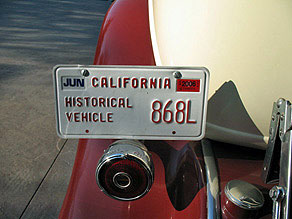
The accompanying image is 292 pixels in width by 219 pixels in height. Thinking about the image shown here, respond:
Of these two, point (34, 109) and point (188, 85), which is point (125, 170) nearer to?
point (188, 85)

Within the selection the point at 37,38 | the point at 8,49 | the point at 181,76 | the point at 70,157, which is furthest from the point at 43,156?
the point at 37,38

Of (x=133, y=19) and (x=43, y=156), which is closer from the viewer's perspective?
(x=133, y=19)

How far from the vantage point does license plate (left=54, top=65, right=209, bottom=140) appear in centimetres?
116

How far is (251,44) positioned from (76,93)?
67cm

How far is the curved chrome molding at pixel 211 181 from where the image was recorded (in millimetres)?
1248

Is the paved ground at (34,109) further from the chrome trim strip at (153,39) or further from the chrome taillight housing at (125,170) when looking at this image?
the chrome trim strip at (153,39)

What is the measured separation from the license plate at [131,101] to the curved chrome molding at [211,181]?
0.65 ft

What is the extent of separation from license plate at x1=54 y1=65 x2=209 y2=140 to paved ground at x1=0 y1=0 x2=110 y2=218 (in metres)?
1.44

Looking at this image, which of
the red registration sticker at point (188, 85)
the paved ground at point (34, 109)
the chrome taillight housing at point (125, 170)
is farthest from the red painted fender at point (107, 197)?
the paved ground at point (34, 109)

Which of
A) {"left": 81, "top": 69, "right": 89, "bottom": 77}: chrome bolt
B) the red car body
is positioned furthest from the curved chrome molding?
{"left": 81, "top": 69, "right": 89, "bottom": 77}: chrome bolt

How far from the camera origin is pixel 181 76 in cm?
115

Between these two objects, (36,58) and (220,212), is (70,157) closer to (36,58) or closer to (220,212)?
(220,212)

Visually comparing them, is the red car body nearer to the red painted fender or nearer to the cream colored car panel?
the red painted fender

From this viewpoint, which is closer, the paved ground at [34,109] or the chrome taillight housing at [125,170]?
the chrome taillight housing at [125,170]
